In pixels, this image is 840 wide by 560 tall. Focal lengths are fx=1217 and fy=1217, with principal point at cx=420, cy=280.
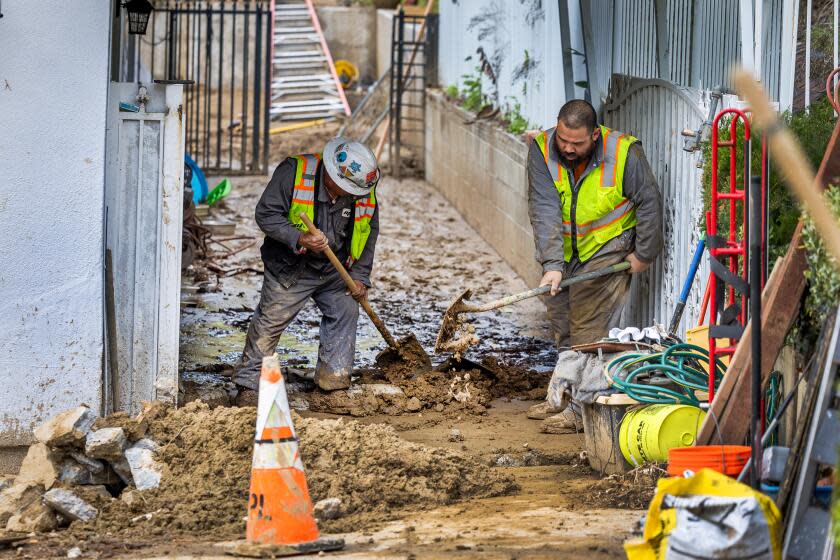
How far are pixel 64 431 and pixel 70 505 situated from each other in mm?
531

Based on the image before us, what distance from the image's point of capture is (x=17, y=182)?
22.1 feet

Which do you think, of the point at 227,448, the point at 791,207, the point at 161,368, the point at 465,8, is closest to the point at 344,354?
the point at 161,368

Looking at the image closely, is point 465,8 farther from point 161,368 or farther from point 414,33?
point 161,368

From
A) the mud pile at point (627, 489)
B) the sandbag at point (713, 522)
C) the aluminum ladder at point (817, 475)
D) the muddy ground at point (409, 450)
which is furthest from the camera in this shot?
the mud pile at point (627, 489)

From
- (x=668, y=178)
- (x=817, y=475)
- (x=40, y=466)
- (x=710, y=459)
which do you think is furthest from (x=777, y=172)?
(x=40, y=466)

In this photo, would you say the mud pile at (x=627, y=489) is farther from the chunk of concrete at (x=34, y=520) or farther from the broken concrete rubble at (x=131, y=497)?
the chunk of concrete at (x=34, y=520)

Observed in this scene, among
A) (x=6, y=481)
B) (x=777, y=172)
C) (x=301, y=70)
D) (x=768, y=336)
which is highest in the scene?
(x=301, y=70)

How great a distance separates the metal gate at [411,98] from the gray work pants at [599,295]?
11.4 m

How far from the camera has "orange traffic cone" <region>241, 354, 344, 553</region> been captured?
5016 mm

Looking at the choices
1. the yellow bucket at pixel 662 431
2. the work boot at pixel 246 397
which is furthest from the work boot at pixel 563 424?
the work boot at pixel 246 397

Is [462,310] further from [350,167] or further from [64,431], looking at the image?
[64,431]

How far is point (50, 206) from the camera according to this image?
6.80 metres

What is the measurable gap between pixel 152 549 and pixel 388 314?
239 inches

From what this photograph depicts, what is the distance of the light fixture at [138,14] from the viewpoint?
383 inches
